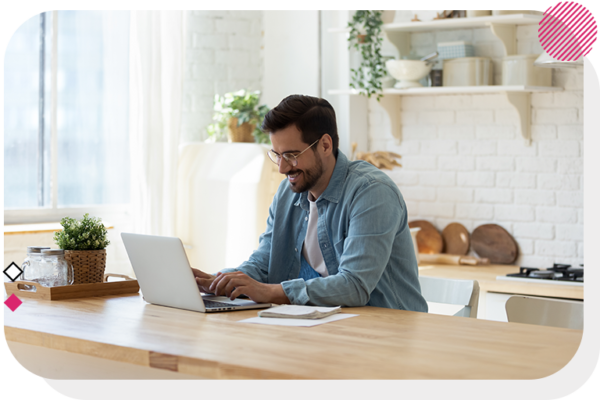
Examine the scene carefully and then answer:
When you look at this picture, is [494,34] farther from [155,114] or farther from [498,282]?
[155,114]

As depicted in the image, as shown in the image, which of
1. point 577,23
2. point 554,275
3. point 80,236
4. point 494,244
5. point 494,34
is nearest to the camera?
point 577,23

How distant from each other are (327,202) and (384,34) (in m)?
2.04

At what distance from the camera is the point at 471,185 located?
3994mm

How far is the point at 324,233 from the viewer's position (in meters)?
2.29

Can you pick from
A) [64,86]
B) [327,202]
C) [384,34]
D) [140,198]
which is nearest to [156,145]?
[140,198]

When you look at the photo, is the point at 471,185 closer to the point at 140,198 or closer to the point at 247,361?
the point at 140,198

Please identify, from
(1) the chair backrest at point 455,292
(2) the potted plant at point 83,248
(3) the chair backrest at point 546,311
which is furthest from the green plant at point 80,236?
(3) the chair backrest at point 546,311

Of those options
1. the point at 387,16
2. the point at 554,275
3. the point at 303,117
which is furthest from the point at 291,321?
the point at 387,16

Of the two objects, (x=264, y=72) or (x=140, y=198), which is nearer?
(x=140, y=198)

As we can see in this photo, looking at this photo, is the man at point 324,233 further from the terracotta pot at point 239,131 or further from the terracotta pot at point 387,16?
the terracotta pot at point 387,16

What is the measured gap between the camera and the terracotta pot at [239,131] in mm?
4176

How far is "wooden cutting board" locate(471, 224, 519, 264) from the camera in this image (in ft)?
12.6

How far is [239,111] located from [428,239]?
1.28 meters

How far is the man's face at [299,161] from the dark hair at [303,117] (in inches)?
0.7
